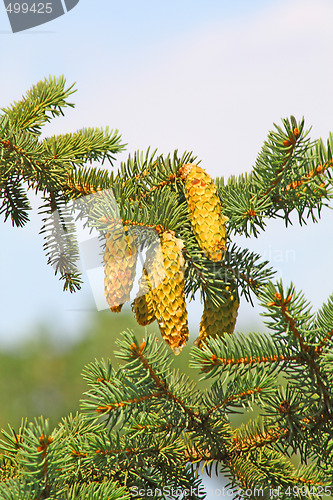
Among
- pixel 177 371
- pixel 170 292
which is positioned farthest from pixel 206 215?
pixel 177 371

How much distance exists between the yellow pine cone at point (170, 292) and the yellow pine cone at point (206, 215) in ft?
0.16

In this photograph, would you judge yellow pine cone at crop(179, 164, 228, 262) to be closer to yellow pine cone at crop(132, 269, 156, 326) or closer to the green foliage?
the green foliage

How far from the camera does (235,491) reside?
3.49 ft

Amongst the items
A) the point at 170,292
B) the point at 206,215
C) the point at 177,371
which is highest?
the point at 206,215

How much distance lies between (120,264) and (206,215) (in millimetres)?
189

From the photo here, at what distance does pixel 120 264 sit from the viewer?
3.22 ft

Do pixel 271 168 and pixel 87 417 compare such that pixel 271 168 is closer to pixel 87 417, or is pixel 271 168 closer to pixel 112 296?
pixel 112 296

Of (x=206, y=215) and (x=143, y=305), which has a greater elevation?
(x=206, y=215)

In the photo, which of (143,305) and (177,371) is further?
(143,305)

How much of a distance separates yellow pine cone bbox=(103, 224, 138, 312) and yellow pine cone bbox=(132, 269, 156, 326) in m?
0.03

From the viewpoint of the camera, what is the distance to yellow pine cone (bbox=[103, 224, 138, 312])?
0.98 m

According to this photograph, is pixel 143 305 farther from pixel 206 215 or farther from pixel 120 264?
pixel 206 215

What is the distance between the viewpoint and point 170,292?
3.07 ft

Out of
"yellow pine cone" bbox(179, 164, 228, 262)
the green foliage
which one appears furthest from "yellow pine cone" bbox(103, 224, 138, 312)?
"yellow pine cone" bbox(179, 164, 228, 262)
